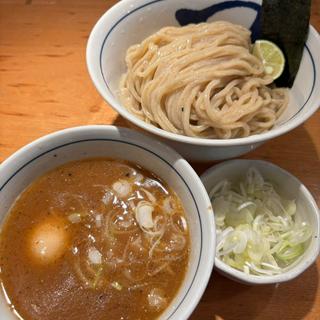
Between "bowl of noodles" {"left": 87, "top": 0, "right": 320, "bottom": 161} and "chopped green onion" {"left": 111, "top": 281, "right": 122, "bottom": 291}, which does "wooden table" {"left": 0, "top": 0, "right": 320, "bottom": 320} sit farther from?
"chopped green onion" {"left": 111, "top": 281, "right": 122, "bottom": 291}

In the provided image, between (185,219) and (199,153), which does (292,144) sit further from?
(185,219)

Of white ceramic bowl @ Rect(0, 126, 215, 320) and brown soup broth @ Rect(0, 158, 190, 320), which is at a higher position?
white ceramic bowl @ Rect(0, 126, 215, 320)

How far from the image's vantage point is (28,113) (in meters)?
1.90

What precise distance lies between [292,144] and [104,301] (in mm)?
1047

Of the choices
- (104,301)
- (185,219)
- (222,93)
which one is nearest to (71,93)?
(222,93)

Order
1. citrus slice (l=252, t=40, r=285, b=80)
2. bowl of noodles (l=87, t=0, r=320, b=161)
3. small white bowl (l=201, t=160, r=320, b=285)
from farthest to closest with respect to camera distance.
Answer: citrus slice (l=252, t=40, r=285, b=80), bowl of noodles (l=87, t=0, r=320, b=161), small white bowl (l=201, t=160, r=320, b=285)

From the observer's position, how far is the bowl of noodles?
5.12ft

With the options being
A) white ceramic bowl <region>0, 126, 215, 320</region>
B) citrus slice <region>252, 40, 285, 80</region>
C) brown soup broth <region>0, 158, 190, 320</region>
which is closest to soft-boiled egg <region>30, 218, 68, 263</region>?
brown soup broth <region>0, 158, 190, 320</region>

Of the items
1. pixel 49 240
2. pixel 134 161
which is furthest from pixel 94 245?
pixel 134 161

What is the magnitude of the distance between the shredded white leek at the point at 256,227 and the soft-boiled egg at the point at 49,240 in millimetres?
524

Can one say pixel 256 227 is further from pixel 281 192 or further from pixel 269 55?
pixel 269 55

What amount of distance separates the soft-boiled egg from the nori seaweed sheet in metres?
1.04

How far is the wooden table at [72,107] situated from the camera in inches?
58.0

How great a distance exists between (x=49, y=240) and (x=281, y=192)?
88 cm
